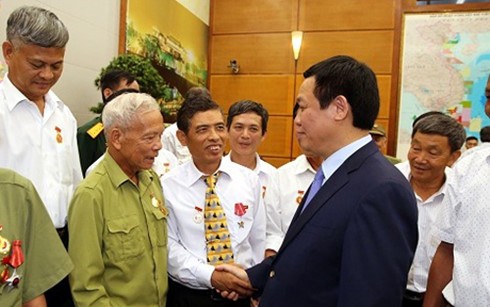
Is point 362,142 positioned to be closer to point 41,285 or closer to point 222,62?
point 41,285

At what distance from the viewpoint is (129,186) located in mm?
1757

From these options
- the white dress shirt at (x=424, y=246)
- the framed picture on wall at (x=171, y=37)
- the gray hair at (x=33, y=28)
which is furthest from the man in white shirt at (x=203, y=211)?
the framed picture on wall at (x=171, y=37)

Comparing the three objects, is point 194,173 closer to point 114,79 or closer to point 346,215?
point 346,215

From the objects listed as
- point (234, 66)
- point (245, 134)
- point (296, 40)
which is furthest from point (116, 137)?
point (234, 66)

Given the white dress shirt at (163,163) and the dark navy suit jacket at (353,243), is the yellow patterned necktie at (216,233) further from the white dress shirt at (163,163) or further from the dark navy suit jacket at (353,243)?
the white dress shirt at (163,163)

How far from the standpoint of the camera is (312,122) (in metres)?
1.37

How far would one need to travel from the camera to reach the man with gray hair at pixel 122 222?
1.55 meters

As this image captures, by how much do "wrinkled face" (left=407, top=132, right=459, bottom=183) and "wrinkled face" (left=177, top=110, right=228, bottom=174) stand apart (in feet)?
3.43

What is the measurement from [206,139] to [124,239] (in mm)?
611

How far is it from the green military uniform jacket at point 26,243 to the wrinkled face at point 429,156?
1782mm

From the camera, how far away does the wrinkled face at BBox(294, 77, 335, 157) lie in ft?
4.41

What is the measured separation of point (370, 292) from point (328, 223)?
217mm

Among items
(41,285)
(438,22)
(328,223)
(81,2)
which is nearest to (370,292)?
(328,223)

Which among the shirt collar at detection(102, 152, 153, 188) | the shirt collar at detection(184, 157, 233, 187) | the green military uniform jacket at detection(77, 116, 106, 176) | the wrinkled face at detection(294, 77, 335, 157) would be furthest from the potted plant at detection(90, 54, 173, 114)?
the wrinkled face at detection(294, 77, 335, 157)
